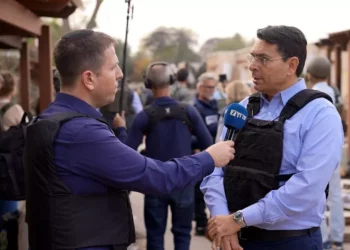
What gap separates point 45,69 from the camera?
8.80 m

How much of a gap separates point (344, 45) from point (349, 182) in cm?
456

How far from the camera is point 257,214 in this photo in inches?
122

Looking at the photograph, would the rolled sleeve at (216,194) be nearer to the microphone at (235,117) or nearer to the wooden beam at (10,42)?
the microphone at (235,117)

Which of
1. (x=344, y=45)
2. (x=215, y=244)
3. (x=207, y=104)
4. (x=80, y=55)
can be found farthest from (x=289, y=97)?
(x=344, y=45)

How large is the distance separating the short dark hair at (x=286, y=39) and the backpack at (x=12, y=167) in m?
2.62

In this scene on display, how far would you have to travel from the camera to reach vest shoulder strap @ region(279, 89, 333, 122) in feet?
10.4

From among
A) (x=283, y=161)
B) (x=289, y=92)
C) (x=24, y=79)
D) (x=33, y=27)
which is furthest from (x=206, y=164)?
(x=24, y=79)

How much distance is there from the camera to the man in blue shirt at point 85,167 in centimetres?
266

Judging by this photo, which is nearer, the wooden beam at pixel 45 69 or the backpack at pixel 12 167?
the backpack at pixel 12 167

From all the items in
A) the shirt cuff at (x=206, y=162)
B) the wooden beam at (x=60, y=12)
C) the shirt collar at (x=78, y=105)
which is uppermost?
the wooden beam at (x=60, y=12)

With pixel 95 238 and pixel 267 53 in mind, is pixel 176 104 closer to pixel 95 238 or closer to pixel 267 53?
pixel 267 53

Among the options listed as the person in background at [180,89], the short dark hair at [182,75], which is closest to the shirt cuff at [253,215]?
the person in background at [180,89]

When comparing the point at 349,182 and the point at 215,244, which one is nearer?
the point at 215,244

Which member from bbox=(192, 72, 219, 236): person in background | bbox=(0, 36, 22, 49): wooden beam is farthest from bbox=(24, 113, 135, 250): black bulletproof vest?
bbox=(0, 36, 22, 49): wooden beam
